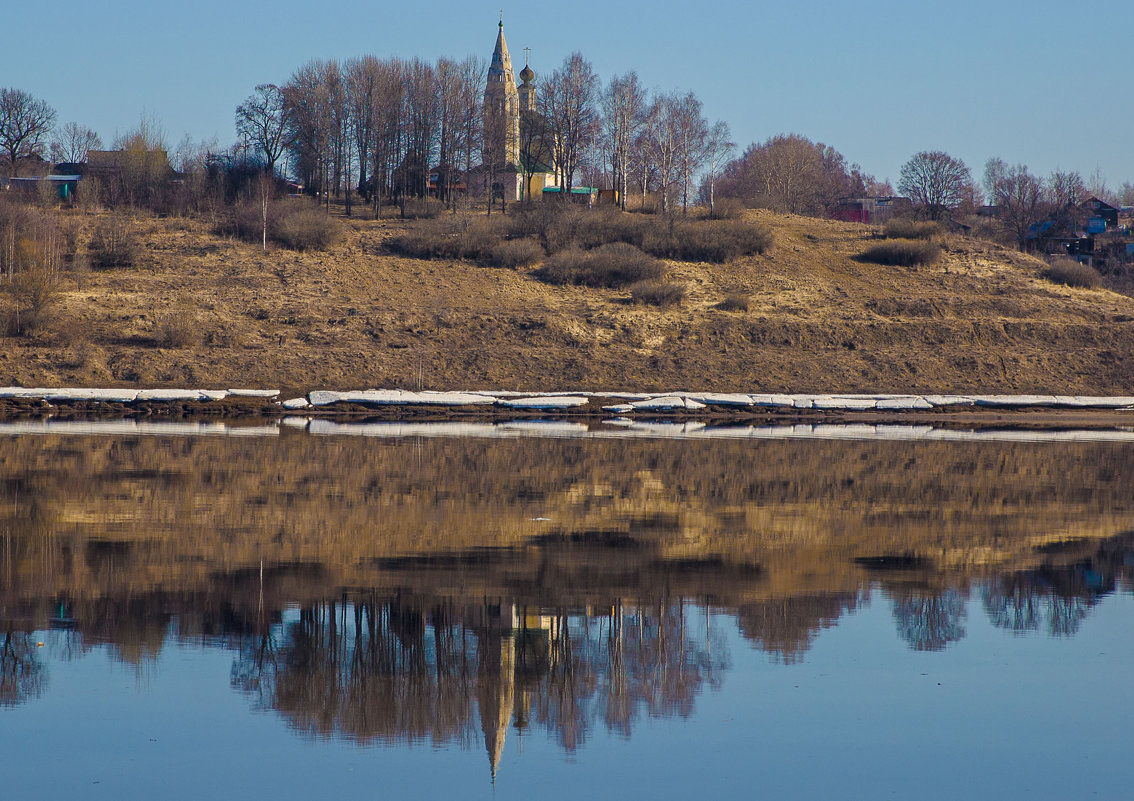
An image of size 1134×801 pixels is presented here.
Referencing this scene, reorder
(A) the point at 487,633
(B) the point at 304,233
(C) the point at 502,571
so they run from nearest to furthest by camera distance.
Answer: (A) the point at 487,633, (C) the point at 502,571, (B) the point at 304,233

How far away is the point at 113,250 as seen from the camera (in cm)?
4250

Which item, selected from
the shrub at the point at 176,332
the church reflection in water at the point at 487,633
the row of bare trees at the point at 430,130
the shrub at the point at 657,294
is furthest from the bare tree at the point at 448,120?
the church reflection in water at the point at 487,633

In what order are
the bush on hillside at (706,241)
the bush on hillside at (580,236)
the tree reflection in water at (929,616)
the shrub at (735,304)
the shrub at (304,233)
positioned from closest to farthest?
1. the tree reflection in water at (929,616)
2. the shrub at (735,304)
3. the shrub at (304,233)
4. the bush on hillside at (580,236)
5. the bush on hillside at (706,241)

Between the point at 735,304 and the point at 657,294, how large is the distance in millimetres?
2949

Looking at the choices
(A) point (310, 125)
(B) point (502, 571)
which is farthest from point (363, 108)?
(B) point (502, 571)

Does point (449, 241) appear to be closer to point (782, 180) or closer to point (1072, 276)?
point (1072, 276)

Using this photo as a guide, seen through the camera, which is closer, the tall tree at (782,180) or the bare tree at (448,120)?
the bare tree at (448,120)

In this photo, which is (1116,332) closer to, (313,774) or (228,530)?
(228,530)

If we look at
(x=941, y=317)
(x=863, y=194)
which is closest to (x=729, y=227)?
(x=941, y=317)

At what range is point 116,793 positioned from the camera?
5.44 meters

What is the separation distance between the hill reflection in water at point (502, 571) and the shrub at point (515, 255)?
28431 millimetres

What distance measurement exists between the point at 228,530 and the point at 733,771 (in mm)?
7268

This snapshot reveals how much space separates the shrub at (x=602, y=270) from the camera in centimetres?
4425

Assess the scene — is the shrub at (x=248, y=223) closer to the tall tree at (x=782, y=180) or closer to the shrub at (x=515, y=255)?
the shrub at (x=515, y=255)
